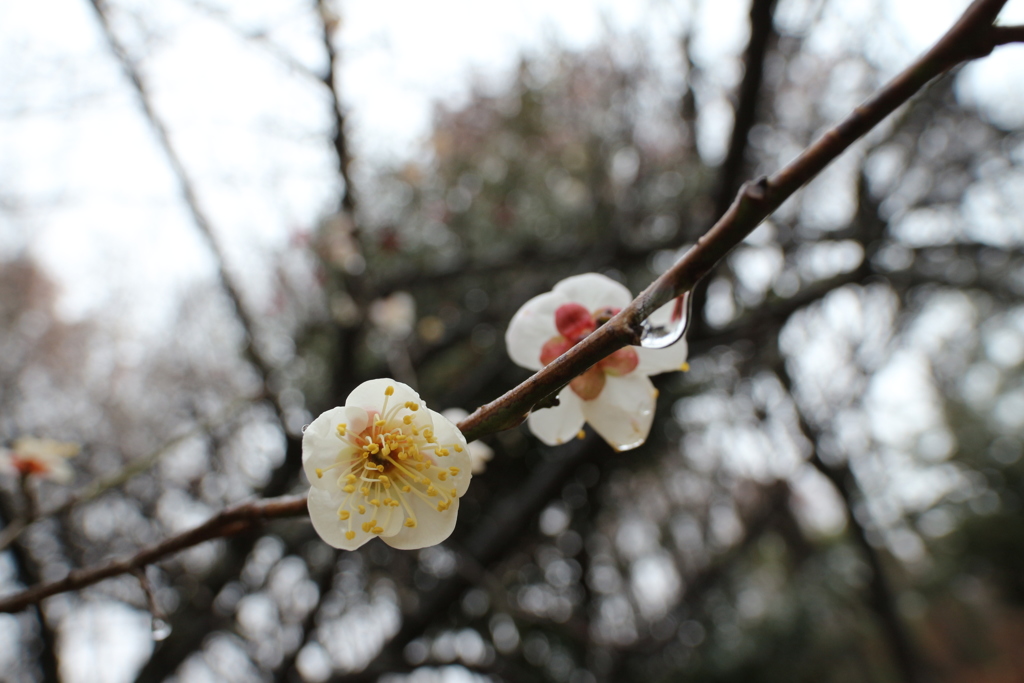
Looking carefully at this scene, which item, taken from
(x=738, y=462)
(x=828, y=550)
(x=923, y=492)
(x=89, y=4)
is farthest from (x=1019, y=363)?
(x=89, y=4)

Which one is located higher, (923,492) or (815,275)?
(815,275)

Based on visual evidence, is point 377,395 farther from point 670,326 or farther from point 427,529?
point 670,326

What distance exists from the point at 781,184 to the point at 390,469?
1.58 ft

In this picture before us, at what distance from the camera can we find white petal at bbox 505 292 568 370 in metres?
0.78

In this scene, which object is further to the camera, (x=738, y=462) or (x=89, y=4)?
(x=738, y=462)

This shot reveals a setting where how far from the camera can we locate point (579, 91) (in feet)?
13.6

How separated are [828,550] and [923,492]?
8.67ft

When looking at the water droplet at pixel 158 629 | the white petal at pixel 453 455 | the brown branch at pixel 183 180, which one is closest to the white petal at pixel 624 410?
the white petal at pixel 453 455

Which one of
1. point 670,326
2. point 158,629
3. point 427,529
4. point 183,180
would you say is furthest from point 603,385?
point 183,180

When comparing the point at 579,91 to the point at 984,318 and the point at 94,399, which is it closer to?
the point at 984,318

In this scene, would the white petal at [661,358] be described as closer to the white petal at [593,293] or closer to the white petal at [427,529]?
the white petal at [593,293]

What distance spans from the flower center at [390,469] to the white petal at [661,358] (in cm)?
27

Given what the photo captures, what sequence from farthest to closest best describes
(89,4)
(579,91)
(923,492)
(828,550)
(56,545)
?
(923,492) → (828,550) → (579,91) → (56,545) → (89,4)

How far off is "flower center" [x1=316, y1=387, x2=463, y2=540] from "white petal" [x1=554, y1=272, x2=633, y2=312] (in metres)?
0.27
